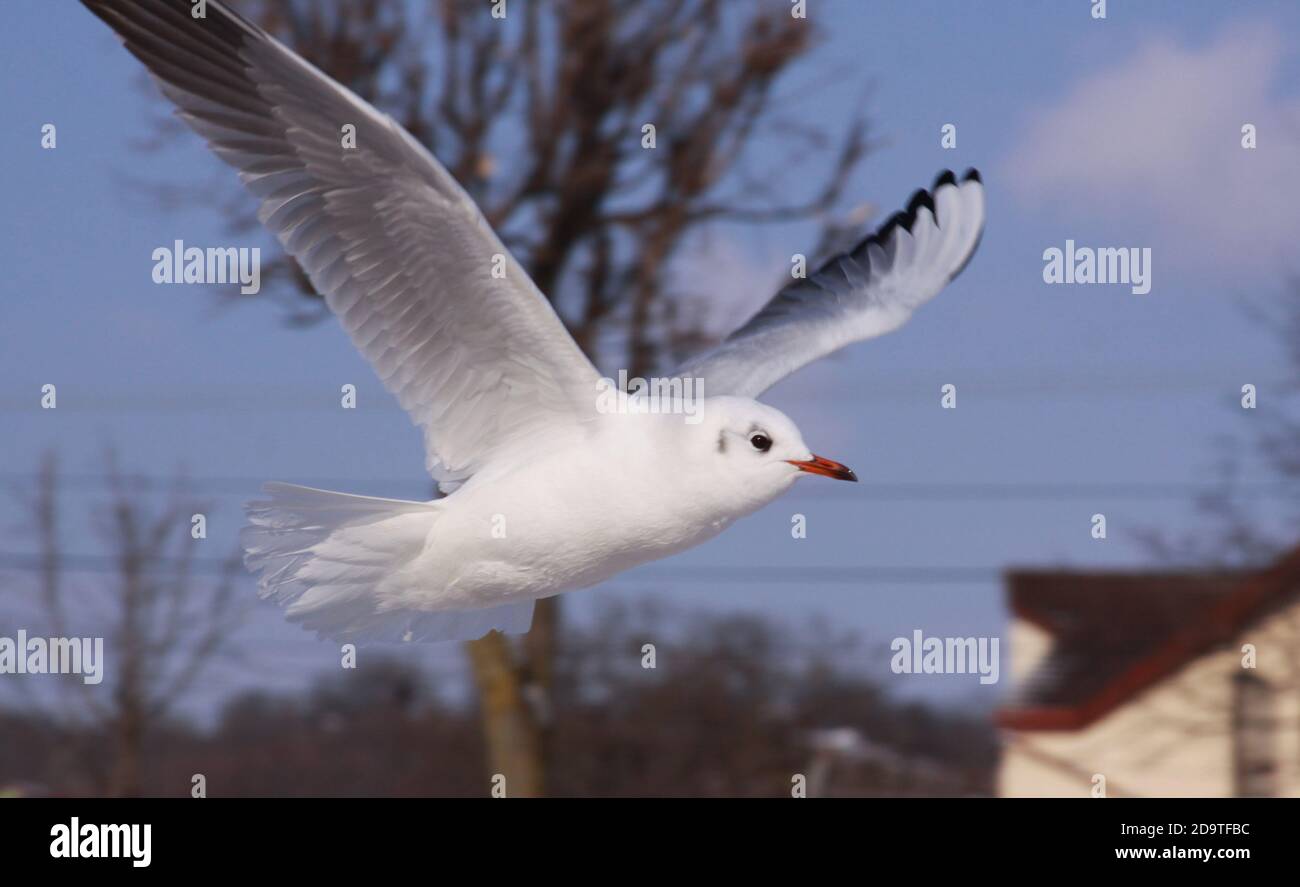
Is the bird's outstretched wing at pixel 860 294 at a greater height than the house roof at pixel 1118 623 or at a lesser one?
greater

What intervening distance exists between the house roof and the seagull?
18.2 ft

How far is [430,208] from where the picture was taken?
113 inches

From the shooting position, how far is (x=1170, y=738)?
8.05 metres

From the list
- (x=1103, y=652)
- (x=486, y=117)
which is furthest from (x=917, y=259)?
(x=1103, y=652)

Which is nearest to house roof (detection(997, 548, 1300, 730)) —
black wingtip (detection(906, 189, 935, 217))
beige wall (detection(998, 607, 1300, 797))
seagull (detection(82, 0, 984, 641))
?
beige wall (detection(998, 607, 1300, 797))

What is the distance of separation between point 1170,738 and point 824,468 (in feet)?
18.9

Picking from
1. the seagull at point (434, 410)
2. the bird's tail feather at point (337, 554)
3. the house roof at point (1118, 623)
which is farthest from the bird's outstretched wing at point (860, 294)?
the house roof at point (1118, 623)

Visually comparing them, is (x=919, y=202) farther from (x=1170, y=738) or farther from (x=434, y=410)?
(x=1170, y=738)

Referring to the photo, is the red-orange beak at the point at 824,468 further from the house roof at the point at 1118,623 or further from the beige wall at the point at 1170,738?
the house roof at the point at 1118,623

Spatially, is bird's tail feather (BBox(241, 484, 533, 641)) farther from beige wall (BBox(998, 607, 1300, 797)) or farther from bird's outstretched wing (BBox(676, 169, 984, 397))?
beige wall (BBox(998, 607, 1300, 797))

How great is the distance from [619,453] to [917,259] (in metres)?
1.51

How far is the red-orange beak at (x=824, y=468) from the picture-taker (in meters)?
2.83
